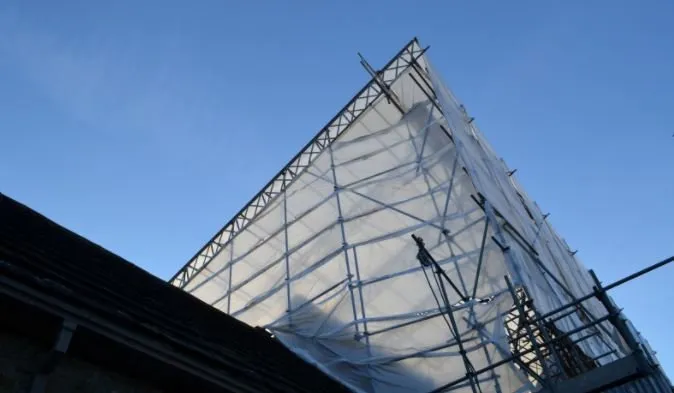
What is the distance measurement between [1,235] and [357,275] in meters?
6.02

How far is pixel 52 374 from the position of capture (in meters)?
4.69

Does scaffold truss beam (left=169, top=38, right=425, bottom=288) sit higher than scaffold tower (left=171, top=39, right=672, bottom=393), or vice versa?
scaffold truss beam (left=169, top=38, right=425, bottom=288)

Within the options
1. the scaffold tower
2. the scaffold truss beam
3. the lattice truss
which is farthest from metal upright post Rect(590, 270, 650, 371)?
the scaffold truss beam

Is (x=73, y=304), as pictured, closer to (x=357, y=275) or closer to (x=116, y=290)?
(x=116, y=290)

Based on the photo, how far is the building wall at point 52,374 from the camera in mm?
4469

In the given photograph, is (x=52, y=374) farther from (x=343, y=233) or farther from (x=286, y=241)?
(x=286, y=241)

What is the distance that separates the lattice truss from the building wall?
406 cm

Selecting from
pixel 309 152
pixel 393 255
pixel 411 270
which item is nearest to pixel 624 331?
pixel 411 270

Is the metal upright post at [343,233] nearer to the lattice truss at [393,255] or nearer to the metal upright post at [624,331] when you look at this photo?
the lattice truss at [393,255]

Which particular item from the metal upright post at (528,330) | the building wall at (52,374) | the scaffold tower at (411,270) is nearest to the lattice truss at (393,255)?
the scaffold tower at (411,270)

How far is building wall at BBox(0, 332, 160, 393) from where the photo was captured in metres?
4.47

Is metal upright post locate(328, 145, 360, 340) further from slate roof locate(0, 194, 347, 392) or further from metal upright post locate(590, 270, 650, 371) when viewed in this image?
metal upright post locate(590, 270, 650, 371)

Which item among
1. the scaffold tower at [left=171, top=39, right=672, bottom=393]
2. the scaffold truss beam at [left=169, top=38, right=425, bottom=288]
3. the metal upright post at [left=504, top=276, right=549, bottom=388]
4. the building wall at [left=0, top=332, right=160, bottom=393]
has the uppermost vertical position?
the scaffold truss beam at [left=169, top=38, right=425, bottom=288]

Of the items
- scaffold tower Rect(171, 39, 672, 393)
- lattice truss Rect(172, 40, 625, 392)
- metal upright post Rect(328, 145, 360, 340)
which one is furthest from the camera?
metal upright post Rect(328, 145, 360, 340)
